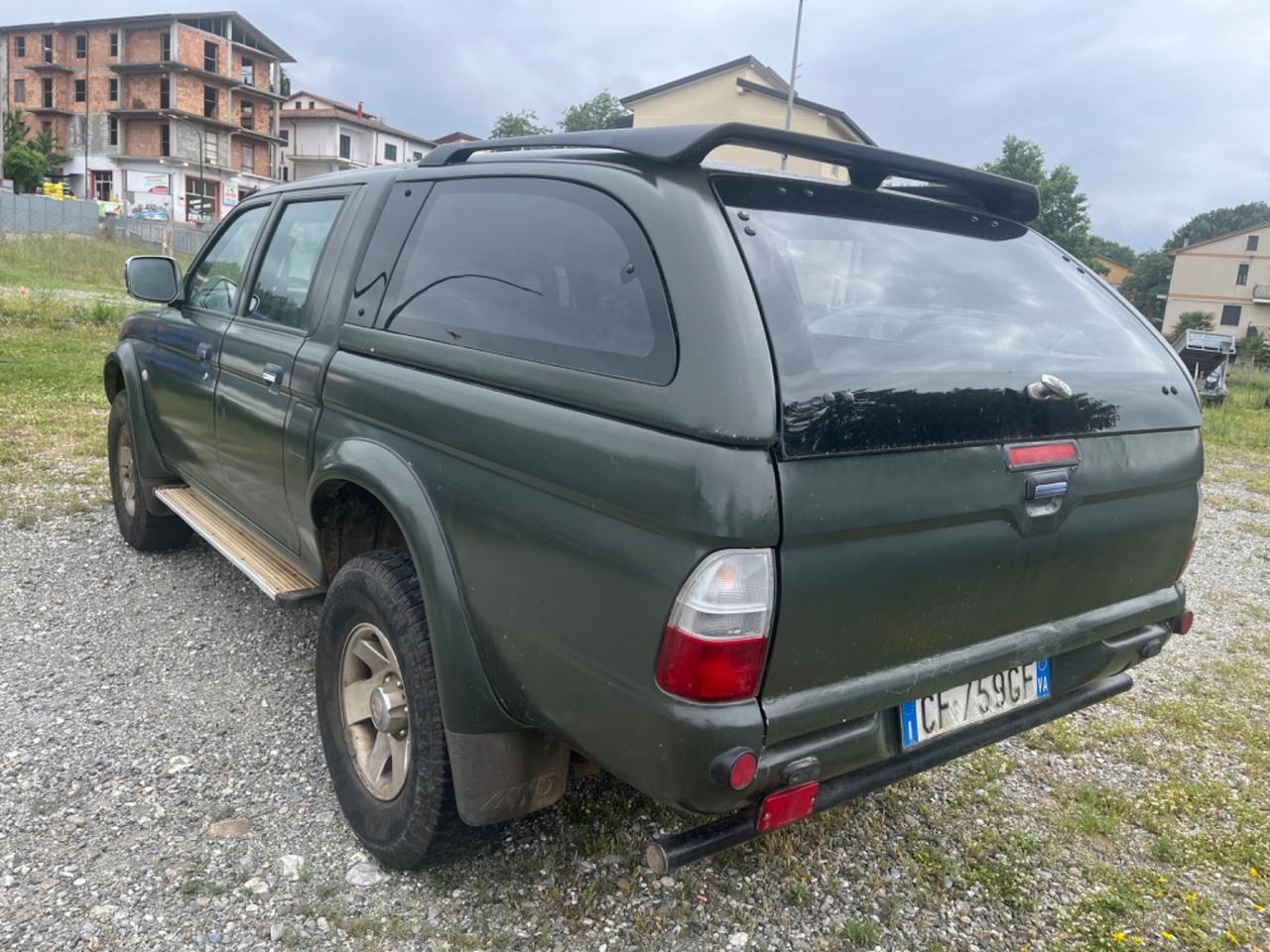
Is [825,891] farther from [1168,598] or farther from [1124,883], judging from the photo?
[1168,598]

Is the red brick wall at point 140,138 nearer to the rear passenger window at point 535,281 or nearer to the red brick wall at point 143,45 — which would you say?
the red brick wall at point 143,45

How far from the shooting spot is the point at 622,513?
71.8 inches

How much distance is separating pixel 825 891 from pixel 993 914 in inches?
18.3

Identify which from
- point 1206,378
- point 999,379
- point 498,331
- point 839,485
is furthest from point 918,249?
point 1206,378

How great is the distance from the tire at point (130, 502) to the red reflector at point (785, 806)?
393 centimetres

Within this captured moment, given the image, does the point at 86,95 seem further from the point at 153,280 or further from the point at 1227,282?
the point at 1227,282

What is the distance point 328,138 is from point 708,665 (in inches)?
2726

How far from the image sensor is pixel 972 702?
7.44ft

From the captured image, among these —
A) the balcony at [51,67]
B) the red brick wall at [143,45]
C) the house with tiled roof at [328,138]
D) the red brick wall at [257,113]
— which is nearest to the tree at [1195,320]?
the house with tiled roof at [328,138]

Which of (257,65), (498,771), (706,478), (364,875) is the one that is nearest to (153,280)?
(364,875)

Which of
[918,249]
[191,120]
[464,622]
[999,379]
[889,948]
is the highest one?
[191,120]

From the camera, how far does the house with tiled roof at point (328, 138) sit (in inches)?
2472

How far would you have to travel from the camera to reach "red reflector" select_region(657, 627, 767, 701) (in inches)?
68.1

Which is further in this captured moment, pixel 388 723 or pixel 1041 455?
pixel 388 723
